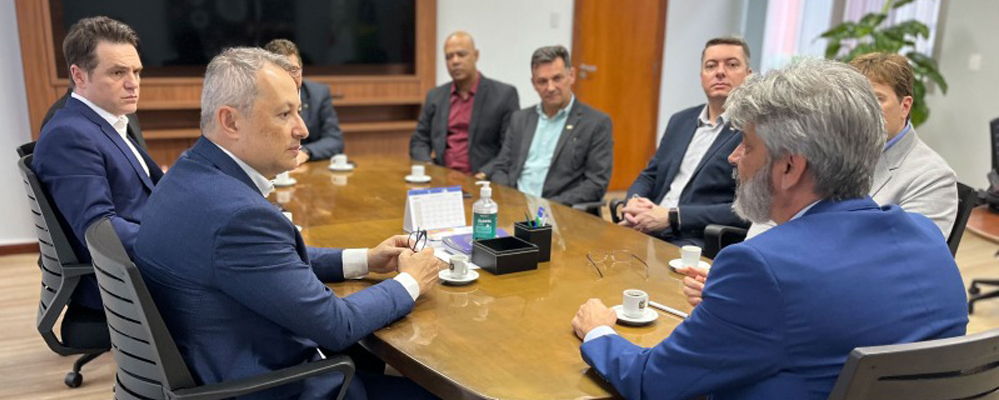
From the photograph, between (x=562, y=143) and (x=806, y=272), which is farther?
(x=562, y=143)

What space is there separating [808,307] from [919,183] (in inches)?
50.2

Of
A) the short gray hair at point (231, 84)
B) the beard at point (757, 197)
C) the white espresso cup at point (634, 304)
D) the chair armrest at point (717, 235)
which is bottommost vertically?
the chair armrest at point (717, 235)

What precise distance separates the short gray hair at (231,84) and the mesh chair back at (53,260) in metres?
0.95

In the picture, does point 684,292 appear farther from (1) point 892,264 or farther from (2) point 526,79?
(2) point 526,79

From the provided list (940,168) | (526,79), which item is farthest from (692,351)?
(526,79)

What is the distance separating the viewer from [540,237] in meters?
2.28

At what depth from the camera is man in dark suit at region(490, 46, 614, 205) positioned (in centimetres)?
392

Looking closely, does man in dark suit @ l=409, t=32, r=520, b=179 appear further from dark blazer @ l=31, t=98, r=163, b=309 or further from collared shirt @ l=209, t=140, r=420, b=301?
collared shirt @ l=209, t=140, r=420, b=301

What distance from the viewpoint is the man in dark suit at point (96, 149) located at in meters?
2.36

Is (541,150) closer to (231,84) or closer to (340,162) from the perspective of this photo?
(340,162)

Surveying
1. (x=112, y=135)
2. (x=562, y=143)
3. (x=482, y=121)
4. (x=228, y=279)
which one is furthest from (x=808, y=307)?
(x=482, y=121)

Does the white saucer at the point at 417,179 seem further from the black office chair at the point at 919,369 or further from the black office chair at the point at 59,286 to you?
the black office chair at the point at 919,369

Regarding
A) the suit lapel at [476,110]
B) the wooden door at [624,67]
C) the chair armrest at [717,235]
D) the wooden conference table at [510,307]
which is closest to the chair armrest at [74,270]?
the wooden conference table at [510,307]

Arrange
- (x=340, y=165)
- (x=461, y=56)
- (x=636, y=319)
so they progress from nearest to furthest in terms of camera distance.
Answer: (x=636, y=319) < (x=340, y=165) < (x=461, y=56)
